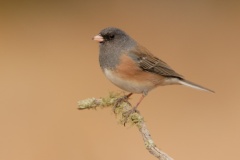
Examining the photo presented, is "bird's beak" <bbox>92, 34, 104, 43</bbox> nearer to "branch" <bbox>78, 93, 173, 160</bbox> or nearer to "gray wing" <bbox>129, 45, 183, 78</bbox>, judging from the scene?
"gray wing" <bbox>129, 45, 183, 78</bbox>

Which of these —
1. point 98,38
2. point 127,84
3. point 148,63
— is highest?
point 98,38

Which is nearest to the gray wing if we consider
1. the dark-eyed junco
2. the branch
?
the dark-eyed junco

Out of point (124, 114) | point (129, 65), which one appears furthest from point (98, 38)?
point (124, 114)

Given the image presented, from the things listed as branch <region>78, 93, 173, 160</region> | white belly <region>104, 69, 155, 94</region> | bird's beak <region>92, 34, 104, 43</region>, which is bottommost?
branch <region>78, 93, 173, 160</region>

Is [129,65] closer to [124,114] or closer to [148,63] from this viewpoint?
[148,63]

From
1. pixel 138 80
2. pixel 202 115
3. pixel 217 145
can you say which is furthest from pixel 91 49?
pixel 138 80
